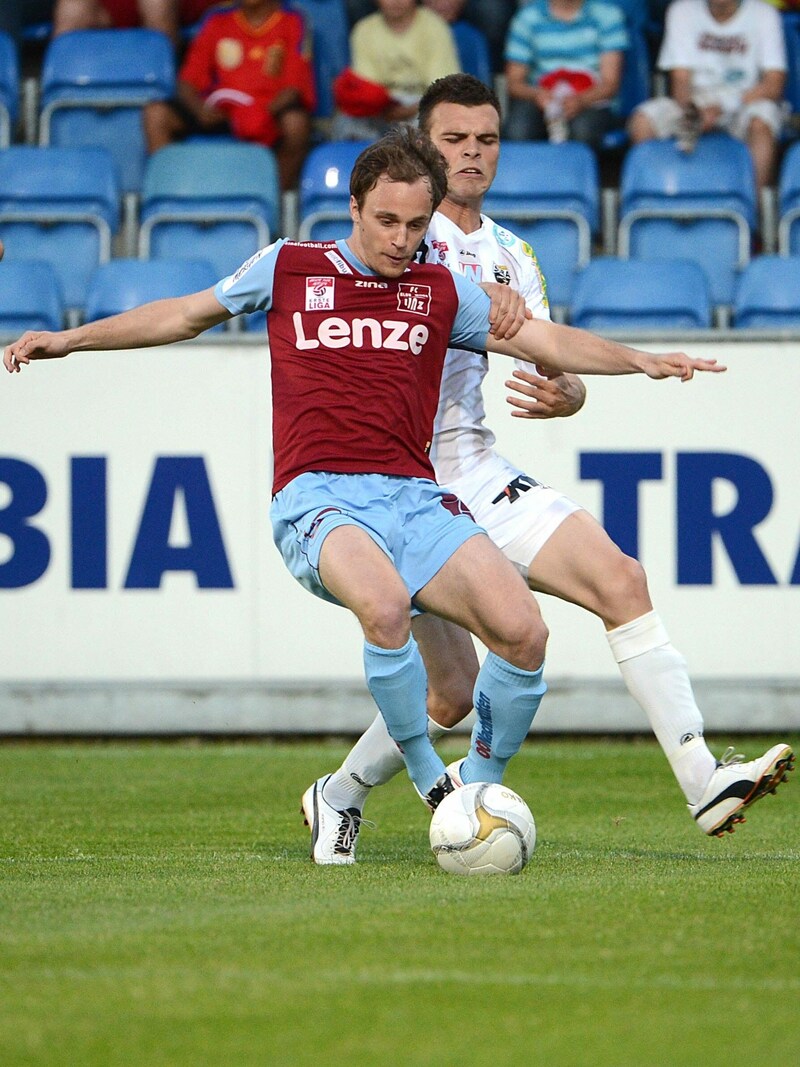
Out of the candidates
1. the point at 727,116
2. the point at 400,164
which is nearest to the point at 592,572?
the point at 400,164

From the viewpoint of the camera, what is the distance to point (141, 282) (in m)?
9.63

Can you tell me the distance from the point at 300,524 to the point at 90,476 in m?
3.87

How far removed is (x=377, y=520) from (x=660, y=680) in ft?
3.40

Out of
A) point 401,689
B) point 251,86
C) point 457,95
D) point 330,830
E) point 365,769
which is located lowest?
point 330,830

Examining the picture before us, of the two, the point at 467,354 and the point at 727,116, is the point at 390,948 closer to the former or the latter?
the point at 467,354

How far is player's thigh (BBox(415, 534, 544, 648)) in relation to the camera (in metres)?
5.05

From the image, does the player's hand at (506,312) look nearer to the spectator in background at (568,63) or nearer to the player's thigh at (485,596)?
the player's thigh at (485,596)

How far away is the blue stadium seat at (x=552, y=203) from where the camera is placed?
1041 centimetres

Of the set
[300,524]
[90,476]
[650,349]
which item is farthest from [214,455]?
[300,524]

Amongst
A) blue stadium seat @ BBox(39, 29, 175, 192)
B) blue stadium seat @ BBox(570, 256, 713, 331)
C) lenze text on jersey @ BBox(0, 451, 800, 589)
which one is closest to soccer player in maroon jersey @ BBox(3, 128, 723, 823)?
lenze text on jersey @ BBox(0, 451, 800, 589)

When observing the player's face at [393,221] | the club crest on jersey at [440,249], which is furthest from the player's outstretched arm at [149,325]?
the club crest on jersey at [440,249]

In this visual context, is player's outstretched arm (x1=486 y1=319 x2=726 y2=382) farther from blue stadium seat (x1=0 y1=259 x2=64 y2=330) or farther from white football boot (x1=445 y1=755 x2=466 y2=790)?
blue stadium seat (x1=0 y1=259 x2=64 y2=330)

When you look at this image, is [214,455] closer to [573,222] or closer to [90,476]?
[90,476]

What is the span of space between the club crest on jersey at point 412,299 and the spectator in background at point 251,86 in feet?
20.7
